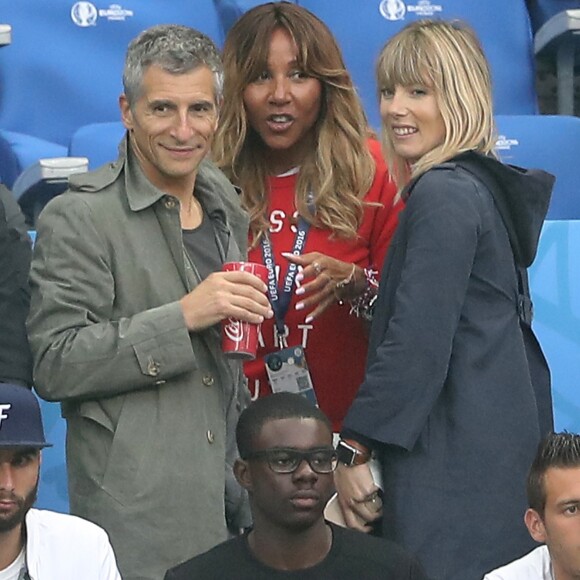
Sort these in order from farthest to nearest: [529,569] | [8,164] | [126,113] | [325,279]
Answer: [8,164] < [325,279] < [126,113] < [529,569]

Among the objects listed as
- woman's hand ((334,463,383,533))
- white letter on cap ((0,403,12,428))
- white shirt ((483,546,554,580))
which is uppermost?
white letter on cap ((0,403,12,428))

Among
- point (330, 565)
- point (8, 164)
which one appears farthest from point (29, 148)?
point (330, 565)

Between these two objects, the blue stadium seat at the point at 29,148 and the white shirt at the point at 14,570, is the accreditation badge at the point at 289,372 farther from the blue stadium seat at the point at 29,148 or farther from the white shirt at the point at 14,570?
the blue stadium seat at the point at 29,148

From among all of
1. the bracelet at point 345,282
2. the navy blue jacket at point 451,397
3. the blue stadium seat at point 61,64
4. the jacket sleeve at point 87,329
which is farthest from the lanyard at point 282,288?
the blue stadium seat at point 61,64

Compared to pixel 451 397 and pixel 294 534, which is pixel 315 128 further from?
pixel 294 534

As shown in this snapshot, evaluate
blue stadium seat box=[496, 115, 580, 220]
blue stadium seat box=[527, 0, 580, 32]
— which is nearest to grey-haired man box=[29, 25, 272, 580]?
blue stadium seat box=[496, 115, 580, 220]

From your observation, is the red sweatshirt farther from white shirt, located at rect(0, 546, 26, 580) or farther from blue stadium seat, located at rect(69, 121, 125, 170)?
blue stadium seat, located at rect(69, 121, 125, 170)

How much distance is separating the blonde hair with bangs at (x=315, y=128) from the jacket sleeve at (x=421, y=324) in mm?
520

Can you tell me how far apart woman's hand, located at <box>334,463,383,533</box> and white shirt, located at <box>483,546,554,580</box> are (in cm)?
24

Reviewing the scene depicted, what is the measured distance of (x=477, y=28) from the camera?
15.7 ft

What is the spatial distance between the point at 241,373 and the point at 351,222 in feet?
1.63

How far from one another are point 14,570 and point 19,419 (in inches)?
10.2

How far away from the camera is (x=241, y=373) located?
9.42ft

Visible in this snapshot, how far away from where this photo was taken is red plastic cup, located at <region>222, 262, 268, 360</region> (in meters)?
2.61
